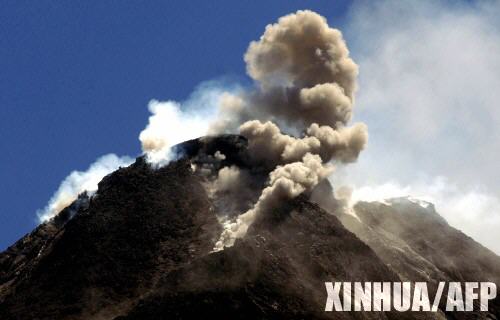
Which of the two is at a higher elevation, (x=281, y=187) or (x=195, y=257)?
(x=281, y=187)

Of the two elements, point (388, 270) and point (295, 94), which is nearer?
point (388, 270)

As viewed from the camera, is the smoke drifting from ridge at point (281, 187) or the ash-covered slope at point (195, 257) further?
the smoke drifting from ridge at point (281, 187)

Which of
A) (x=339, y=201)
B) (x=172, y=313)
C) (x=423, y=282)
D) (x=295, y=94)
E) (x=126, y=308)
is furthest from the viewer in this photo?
(x=295, y=94)

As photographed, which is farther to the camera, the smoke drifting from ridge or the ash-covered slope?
the smoke drifting from ridge

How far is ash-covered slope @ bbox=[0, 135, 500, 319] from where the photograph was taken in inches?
3381

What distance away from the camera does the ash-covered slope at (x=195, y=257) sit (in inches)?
3381

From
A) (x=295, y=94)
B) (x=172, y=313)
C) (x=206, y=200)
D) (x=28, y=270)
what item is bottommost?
(x=172, y=313)

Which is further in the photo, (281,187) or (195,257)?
(281,187)

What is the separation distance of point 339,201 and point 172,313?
53922 mm

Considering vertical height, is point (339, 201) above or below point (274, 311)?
above

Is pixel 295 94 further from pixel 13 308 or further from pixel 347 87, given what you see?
pixel 13 308

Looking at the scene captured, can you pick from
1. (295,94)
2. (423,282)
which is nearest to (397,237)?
(423,282)

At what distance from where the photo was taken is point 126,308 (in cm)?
9050

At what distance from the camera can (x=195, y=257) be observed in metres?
99.4
